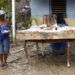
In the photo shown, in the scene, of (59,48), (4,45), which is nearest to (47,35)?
(4,45)

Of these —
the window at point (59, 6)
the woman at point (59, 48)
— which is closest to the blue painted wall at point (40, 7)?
the window at point (59, 6)

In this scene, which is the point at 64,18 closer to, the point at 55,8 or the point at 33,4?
the point at 55,8

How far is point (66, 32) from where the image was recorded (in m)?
5.51

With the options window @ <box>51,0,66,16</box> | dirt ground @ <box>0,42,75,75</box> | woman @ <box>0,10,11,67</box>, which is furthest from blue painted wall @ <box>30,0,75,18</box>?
woman @ <box>0,10,11,67</box>

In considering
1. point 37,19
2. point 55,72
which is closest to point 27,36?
point 55,72

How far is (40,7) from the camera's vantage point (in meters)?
9.89

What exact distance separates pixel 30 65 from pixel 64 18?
13.2ft

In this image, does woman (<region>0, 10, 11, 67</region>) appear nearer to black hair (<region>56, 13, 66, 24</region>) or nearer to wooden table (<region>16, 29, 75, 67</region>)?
wooden table (<region>16, 29, 75, 67</region>)

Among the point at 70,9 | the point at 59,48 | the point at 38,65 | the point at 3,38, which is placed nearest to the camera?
the point at 3,38

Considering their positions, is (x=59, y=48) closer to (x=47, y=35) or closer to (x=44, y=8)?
(x=47, y=35)

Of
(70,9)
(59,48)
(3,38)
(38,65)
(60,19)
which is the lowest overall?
(38,65)

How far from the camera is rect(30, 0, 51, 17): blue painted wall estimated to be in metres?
9.85

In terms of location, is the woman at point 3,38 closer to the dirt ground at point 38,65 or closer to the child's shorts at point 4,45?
the child's shorts at point 4,45

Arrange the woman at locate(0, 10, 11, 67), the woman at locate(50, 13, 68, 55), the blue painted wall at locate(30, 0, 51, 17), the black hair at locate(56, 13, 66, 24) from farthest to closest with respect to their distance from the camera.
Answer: the blue painted wall at locate(30, 0, 51, 17) < the black hair at locate(56, 13, 66, 24) < the woman at locate(50, 13, 68, 55) < the woman at locate(0, 10, 11, 67)
